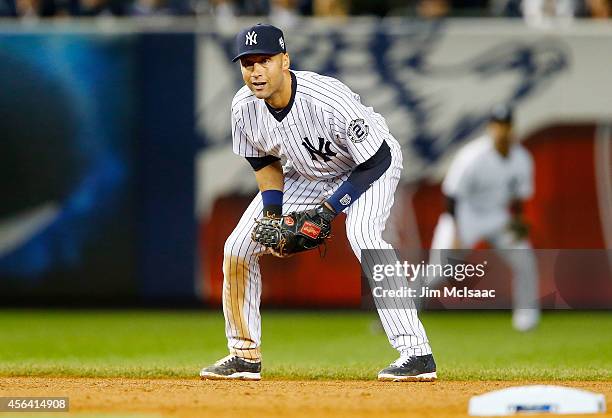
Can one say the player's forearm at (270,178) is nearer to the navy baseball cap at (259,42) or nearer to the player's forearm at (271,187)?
the player's forearm at (271,187)

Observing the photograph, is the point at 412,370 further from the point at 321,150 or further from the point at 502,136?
the point at 502,136

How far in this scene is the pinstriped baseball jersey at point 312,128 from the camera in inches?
264

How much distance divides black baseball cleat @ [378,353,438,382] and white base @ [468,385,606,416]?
1.01 m

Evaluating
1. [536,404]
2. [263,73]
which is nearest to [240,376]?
[263,73]

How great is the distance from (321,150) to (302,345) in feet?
11.8

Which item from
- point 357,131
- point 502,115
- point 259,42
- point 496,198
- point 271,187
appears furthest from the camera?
point 496,198

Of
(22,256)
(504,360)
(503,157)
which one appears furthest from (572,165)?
(22,256)

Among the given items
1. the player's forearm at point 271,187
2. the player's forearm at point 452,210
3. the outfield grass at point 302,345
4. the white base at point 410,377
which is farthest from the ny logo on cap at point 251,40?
the player's forearm at point 452,210

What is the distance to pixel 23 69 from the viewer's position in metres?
13.0

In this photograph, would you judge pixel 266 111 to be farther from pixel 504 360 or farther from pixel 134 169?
pixel 134 169

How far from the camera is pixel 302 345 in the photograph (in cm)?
1018

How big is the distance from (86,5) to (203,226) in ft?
8.61

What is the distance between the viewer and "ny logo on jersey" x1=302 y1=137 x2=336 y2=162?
680 cm

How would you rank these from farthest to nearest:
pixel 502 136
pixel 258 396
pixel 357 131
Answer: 1. pixel 502 136
2. pixel 357 131
3. pixel 258 396
